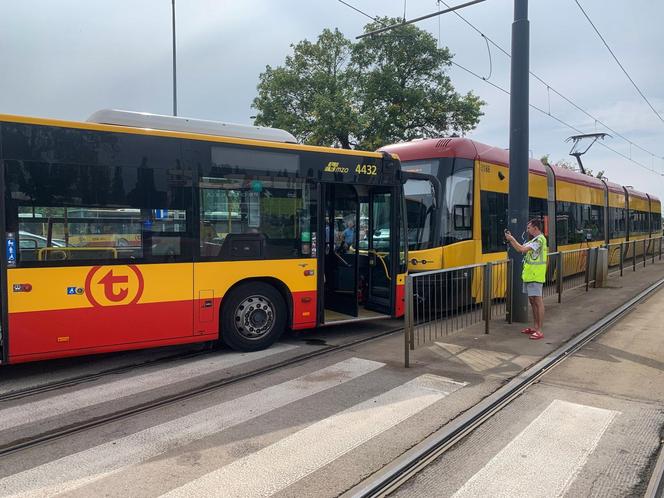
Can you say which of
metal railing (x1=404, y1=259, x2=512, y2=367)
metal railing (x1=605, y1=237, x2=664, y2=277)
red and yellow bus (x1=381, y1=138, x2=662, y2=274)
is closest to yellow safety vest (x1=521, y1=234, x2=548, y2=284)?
metal railing (x1=404, y1=259, x2=512, y2=367)

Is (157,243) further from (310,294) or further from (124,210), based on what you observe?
(310,294)

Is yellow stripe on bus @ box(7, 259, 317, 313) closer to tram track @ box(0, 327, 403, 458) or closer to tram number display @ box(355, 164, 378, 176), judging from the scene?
tram track @ box(0, 327, 403, 458)

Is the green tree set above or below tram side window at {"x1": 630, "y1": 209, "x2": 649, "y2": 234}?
above

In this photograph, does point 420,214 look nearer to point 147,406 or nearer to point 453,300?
point 453,300

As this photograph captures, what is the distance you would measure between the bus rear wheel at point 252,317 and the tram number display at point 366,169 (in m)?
2.29

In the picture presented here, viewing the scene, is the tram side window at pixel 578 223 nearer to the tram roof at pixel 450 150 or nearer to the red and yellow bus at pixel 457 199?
the red and yellow bus at pixel 457 199

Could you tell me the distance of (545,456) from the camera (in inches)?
153

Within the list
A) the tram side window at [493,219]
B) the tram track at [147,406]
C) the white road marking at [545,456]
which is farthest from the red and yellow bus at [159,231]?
the white road marking at [545,456]

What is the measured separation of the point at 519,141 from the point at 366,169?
9.65 feet

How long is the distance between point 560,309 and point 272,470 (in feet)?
27.2

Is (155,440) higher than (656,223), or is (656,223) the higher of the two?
(656,223)

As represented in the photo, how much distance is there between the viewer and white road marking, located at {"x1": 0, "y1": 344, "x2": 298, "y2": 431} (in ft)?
15.5

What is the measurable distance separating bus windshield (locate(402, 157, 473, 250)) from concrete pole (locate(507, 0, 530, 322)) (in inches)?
38.8

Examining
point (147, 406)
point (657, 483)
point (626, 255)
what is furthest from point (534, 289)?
point (626, 255)
